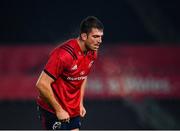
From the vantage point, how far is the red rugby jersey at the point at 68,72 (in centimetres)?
617

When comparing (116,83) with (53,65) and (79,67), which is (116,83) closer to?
(79,67)

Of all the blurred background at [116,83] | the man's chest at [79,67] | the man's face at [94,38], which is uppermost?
the man's face at [94,38]

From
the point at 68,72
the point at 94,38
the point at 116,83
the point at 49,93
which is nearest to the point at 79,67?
the point at 68,72

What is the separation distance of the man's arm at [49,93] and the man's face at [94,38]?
585 millimetres

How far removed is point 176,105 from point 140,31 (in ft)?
6.73

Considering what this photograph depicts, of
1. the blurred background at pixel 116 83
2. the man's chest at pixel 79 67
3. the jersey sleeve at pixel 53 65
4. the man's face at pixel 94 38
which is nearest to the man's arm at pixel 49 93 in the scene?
the jersey sleeve at pixel 53 65

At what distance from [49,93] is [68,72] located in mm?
401

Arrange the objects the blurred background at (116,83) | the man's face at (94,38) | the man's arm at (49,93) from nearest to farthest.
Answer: the man's arm at (49,93) → the man's face at (94,38) → the blurred background at (116,83)

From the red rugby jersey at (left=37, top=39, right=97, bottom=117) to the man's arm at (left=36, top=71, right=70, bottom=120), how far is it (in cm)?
6

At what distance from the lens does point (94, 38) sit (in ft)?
20.7

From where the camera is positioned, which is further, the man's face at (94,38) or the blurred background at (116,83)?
the blurred background at (116,83)

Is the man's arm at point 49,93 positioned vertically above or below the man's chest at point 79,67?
below

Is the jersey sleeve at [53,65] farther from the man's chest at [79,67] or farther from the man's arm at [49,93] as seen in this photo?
the man's chest at [79,67]

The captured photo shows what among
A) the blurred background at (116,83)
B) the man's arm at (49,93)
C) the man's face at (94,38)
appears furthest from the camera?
the blurred background at (116,83)
